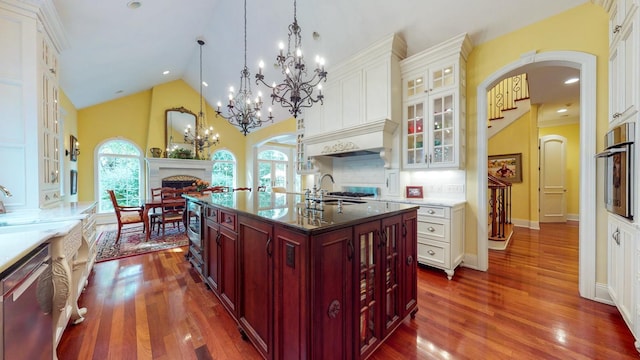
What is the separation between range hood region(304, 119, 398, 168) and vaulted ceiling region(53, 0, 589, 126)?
1.32 m

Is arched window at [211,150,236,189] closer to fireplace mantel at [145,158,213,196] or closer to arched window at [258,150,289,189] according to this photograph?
fireplace mantel at [145,158,213,196]

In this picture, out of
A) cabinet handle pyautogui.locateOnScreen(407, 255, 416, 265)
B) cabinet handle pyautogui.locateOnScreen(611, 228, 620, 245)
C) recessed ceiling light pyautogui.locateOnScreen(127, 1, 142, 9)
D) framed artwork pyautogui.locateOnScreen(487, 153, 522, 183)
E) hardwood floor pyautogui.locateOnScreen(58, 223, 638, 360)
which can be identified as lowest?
hardwood floor pyautogui.locateOnScreen(58, 223, 638, 360)

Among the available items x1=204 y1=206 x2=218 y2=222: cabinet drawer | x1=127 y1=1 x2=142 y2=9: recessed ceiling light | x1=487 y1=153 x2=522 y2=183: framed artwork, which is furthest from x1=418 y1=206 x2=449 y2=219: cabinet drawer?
x1=127 y1=1 x2=142 y2=9: recessed ceiling light

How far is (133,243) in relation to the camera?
430cm

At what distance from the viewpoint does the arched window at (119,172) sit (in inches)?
253

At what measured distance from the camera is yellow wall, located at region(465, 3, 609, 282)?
232cm

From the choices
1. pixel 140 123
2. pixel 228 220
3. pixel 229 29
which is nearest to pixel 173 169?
pixel 140 123

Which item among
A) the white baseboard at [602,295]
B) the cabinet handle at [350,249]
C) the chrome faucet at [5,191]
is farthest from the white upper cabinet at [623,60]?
the chrome faucet at [5,191]

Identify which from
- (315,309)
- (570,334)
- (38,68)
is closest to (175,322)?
(315,309)

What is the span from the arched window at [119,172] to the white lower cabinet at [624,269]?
9.03m

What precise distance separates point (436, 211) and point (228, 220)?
244cm

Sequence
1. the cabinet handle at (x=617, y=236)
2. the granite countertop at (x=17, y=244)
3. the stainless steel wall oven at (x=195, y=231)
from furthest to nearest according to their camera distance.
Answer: the stainless steel wall oven at (x=195, y=231)
the cabinet handle at (x=617, y=236)
the granite countertop at (x=17, y=244)

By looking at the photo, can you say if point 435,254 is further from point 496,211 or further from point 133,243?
point 133,243

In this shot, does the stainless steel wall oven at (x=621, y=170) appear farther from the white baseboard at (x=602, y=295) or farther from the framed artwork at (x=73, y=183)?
the framed artwork at (x=73, y=183)
